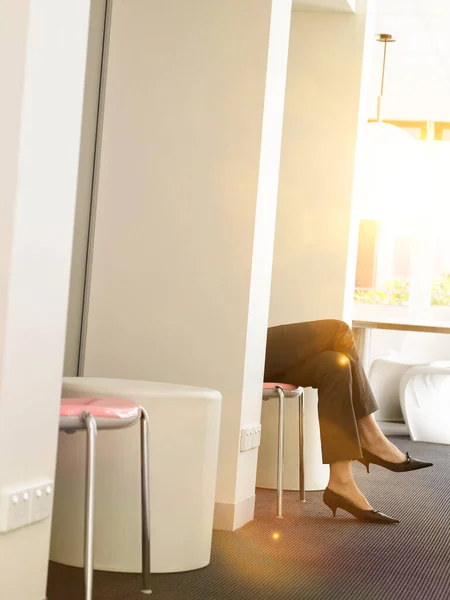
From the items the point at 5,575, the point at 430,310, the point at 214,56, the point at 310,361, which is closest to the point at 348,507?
the point at 310,361

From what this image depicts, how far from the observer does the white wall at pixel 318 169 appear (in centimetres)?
470

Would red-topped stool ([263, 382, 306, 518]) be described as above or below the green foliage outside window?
below

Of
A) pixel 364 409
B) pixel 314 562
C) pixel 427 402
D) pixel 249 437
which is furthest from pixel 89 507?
pixel 427 402

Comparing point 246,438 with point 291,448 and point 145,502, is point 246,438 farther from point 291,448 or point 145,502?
point 145,502

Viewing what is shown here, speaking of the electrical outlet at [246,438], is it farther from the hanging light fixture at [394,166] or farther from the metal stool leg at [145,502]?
the hanging light fixture at [394,166]

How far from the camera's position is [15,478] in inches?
82.4

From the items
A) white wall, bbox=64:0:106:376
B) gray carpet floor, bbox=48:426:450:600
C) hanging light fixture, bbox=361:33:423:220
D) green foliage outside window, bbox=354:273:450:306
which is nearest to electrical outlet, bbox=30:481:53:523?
gray carpet floor, bbox=48:426:450:600

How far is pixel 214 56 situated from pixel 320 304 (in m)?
1.54

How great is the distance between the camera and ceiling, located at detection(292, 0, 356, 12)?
460cm

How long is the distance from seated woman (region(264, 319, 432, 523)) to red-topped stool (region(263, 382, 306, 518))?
89 mm

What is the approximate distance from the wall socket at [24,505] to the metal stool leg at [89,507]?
0.32 feet

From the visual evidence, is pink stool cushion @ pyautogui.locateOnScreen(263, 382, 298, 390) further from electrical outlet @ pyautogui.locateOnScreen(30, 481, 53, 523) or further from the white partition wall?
electrical outlet @ pyautogui.locateOnScreen(30, 481, 53, 523)

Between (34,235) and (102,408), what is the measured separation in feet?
1.55

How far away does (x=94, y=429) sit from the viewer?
223cm
